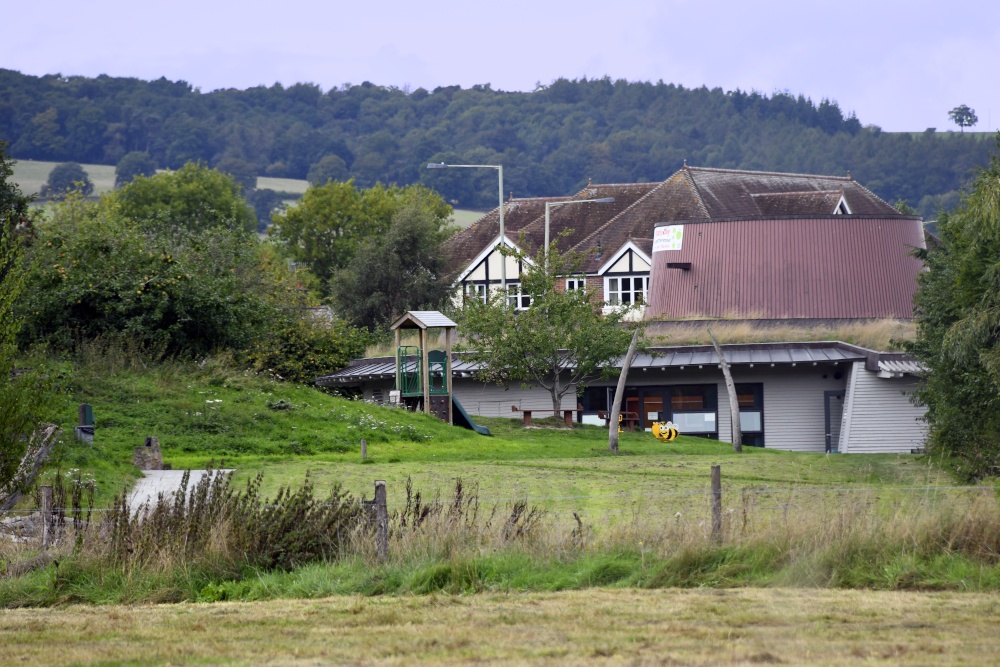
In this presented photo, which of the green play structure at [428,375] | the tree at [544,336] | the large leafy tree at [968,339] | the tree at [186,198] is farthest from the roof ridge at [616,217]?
the large leafy tree at [968,339]

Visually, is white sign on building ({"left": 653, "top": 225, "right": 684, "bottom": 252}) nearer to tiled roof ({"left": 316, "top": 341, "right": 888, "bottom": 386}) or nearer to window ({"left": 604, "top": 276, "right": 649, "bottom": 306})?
tiled roof ({"left": 316, "top": 341, "right": 888, "bottom": 386})

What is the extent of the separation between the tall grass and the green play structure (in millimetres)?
21974

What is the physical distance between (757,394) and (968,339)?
22.6m

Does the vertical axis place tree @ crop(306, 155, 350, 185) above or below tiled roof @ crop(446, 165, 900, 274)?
above

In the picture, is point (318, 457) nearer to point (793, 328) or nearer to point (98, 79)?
point (793, 328)

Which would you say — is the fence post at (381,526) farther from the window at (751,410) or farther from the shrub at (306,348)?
the window at (751,410)

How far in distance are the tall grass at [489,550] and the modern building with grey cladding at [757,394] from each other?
27151mm

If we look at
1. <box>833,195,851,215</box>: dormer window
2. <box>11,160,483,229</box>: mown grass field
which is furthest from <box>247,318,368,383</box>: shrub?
<box>11,160,483,229</box>: mown grass field

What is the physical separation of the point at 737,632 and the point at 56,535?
7841mm

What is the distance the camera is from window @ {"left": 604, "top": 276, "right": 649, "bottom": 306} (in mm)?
68500

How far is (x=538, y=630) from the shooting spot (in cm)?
1073

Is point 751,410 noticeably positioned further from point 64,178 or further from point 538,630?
point 64,178

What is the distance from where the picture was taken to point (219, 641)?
1063 cm

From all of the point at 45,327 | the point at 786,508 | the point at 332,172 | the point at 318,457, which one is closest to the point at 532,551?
the point at 786,508
